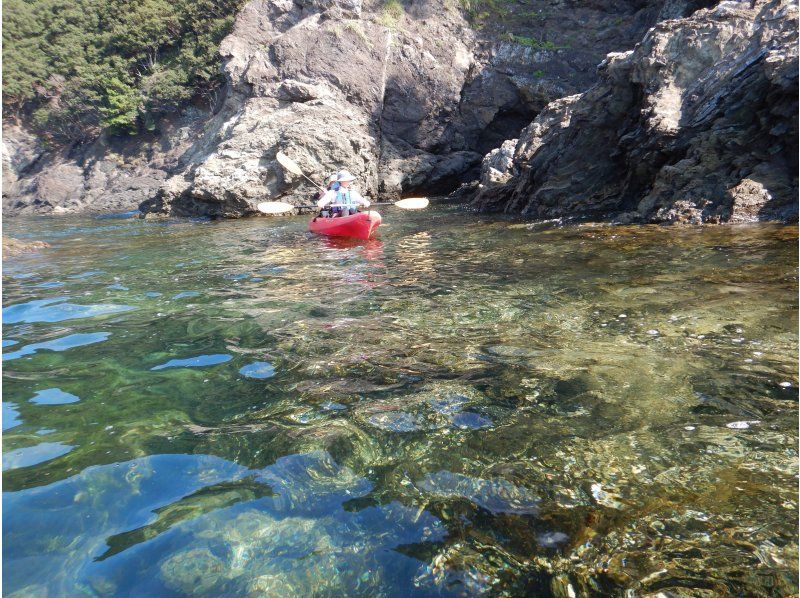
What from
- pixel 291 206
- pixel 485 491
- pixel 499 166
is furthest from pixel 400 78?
pixel 485 491

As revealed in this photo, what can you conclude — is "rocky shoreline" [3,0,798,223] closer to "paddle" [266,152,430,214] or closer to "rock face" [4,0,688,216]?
"rock face" [4,0,688,216]

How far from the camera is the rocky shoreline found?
866cm

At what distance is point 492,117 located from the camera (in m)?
21.5

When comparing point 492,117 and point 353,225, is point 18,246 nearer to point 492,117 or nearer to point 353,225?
point 353,225

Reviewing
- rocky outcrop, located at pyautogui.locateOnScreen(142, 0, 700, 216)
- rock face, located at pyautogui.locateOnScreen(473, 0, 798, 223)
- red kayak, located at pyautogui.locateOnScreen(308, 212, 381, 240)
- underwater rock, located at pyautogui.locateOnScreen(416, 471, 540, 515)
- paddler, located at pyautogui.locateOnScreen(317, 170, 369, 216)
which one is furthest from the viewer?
rocky outcrop, located at pyautogui.locateOnScreen(142, 0, 700, 216)

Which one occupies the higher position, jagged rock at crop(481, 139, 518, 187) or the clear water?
jagged rock at crop(481, 139, 518, 187)

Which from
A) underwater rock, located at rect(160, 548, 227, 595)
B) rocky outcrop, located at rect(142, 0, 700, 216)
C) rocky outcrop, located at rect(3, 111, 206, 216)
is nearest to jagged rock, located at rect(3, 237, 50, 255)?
rocky outcrop, located at rect(142, 0, 700, 216)

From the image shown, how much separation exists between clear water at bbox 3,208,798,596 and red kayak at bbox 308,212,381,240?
14.2 ft

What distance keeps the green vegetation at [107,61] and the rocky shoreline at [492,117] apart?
5.51 ft

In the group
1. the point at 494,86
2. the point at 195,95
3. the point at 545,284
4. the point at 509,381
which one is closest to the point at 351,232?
the point at 545,284

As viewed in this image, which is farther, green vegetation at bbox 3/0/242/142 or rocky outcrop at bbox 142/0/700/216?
green vegetation at bbox 3/0/242/142

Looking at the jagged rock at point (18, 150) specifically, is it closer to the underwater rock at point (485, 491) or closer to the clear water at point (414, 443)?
the clear water at point (414, 443)

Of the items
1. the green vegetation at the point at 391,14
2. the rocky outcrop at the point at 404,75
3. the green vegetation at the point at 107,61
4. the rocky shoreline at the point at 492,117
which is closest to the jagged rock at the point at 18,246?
the rocky shoreline at the point at 492,117

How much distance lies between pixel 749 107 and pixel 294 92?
15.0m
